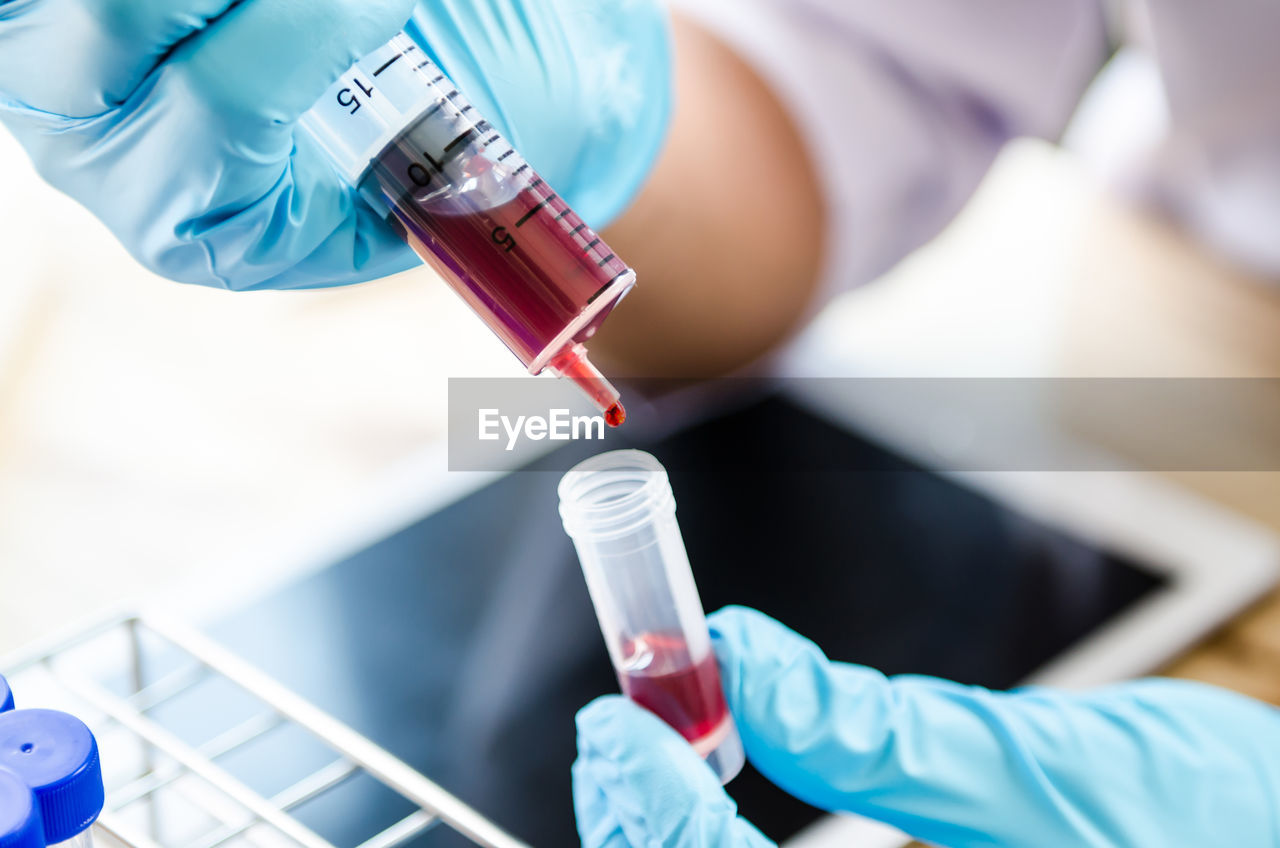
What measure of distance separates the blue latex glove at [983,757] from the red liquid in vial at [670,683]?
0.02 m

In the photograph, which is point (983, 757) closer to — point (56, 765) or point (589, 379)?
point (589, 379)

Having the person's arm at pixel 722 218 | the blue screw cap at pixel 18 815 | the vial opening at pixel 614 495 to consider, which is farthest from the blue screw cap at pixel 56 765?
the person's arm at pixel 722 218

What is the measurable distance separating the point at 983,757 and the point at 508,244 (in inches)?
19.2

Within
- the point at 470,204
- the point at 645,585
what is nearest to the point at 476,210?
the point at 470,204

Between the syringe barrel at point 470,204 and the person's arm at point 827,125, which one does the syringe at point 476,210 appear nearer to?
the syringe barrel at point 470,204

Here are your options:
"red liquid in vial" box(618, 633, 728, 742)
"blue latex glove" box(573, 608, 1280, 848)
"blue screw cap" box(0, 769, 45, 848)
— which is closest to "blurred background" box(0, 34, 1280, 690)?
"blue latex glove" box(573, 608, 1280, 848)

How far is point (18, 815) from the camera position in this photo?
46 centimetres

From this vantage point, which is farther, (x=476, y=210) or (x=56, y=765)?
(x=476, y=210)

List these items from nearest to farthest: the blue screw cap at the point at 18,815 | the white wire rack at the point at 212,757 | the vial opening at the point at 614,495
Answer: the blue screw cap at the point at 18,815 < the white wire rack at the point at 212,757 < the vial opening at the point at 614,495

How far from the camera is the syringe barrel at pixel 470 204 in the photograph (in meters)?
0.67

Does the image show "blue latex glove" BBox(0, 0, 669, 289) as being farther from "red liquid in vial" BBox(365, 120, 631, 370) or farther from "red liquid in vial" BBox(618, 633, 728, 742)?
"red liquid in vial" BBox(618, 633, 728, 742)

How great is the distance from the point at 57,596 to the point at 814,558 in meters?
0.93

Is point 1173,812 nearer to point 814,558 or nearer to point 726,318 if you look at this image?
point 814,558

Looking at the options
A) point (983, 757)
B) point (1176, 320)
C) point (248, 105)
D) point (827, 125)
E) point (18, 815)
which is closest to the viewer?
point (18, 815)
